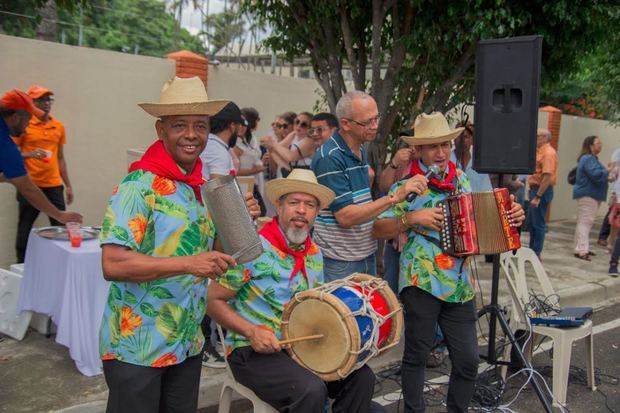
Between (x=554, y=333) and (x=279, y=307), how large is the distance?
238 centimetres


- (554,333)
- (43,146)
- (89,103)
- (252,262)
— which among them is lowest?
(554,333)

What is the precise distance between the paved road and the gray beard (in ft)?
5.37

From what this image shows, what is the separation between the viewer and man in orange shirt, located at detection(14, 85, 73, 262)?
593 cm

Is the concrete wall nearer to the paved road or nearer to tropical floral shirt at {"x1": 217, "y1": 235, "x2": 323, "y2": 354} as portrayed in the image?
the paved road

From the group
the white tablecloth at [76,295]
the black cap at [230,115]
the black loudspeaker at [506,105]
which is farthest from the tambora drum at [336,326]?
the black cap at [230,115]

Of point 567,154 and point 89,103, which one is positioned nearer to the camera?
point 89,103

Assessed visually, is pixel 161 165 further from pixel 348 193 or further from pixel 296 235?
pixel 348 193

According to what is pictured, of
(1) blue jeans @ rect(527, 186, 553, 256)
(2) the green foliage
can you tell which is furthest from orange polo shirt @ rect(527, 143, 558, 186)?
(2) the green foliage

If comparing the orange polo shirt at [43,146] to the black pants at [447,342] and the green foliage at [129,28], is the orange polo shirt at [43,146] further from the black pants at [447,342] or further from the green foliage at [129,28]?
the green foliage at [129,28]

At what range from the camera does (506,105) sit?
4.13 metres

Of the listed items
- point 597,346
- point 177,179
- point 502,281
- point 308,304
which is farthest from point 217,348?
point 502,281

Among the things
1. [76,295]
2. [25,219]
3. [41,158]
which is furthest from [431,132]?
[25,219]

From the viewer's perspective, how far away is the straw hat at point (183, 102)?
243cm

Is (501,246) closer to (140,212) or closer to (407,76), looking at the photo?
(140,212)
